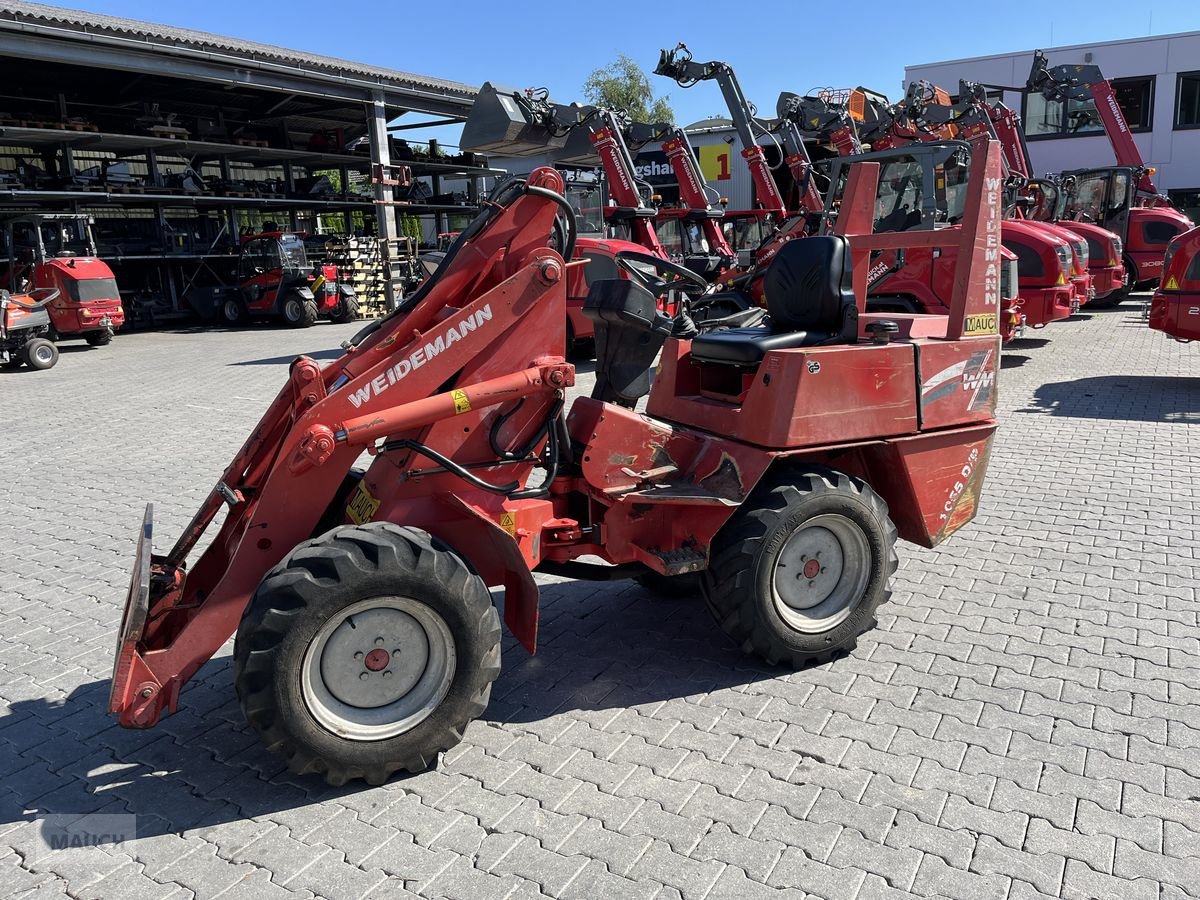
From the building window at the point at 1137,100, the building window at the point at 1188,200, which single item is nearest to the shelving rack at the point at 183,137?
the building window at the point at 1137,100

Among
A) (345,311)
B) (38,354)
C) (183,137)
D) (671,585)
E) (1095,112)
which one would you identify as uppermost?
(1095,112)

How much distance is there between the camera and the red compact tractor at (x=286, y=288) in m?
22.7

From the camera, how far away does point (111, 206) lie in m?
26.5

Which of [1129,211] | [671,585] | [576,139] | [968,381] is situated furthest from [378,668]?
[1129,211]

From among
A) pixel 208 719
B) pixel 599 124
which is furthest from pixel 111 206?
pixel 208 719

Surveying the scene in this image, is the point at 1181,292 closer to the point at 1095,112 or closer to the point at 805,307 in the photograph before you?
the point at 805,307

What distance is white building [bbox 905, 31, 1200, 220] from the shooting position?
28.9 meters

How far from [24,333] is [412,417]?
50.5ft

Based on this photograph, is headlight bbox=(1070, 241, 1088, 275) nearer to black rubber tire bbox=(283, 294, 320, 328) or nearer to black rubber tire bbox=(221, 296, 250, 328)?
black rubber tire bbox=(283, 294, 320, 328)

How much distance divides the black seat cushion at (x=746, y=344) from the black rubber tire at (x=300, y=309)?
1982 centimetres

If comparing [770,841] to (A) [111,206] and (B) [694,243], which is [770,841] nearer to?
(B) [694,243]

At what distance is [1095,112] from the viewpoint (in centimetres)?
2988

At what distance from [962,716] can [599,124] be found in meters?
13.3

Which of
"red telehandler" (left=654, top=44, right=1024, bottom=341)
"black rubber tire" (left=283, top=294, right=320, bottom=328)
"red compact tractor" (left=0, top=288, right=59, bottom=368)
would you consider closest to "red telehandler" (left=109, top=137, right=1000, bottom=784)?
"red telehandler" (left=654, top=44, right=1024, bottom=341)
